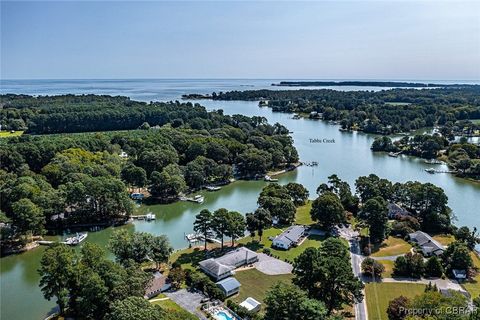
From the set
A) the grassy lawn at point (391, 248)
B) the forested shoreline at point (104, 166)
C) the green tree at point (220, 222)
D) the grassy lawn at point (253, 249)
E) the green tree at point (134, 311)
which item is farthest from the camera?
the forested shoreline at point (104, 166)

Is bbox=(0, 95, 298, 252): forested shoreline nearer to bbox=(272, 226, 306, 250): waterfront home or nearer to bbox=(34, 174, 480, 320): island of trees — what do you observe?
bbox=(34, 174, 480, 320): island of trees

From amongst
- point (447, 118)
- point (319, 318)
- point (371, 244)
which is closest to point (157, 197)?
point (371, 244)

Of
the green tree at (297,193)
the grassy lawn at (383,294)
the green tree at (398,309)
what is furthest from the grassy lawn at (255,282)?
the green tree at (297,193)

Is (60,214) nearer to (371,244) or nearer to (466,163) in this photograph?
(371,244)

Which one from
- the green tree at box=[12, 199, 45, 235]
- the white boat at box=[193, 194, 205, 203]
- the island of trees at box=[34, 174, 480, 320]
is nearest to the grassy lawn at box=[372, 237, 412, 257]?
the island of trees at box=[34, 174, 480, 320]

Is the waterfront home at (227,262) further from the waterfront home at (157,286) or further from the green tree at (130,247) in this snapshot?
the green tree at (130,247)

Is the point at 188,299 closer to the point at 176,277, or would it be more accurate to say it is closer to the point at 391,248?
the point at 176,277

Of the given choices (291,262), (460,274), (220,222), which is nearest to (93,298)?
(220,222)
